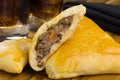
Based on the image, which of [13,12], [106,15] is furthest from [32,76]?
[106,15]

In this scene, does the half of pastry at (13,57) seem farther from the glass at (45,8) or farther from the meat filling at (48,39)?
the glass at (45,8)

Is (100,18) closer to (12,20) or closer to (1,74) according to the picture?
(12,20)

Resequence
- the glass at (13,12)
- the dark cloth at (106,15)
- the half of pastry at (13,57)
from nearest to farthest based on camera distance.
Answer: the half of pastry at (13,57) < the glass at (13,12) < the dark cloth at (106,15)

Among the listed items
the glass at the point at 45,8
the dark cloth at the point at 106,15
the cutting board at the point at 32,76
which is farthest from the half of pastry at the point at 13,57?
the dark cloth at the point at 106,15

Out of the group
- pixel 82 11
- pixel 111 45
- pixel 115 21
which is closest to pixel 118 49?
pixel 111 45

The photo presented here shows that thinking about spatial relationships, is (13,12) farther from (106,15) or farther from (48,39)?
(106,15)

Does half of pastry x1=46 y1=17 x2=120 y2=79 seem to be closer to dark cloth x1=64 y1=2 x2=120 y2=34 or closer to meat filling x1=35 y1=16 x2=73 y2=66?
meat filling x1=35 y1=16 x2=73 y2=66
